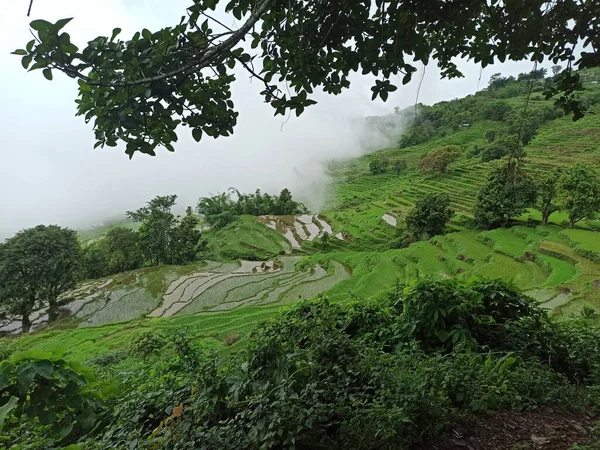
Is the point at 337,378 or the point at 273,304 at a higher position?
the point at 337,378

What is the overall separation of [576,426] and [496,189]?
28.6 meters

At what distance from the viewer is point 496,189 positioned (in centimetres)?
2662

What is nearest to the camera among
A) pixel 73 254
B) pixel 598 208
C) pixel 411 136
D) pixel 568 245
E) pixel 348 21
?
pixel 348 21

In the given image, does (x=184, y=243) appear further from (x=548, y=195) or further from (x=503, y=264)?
(x=548, y=195)

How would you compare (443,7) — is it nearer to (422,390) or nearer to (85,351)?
(422,390)

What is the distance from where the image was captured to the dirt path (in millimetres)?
1919

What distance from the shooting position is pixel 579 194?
869 inches

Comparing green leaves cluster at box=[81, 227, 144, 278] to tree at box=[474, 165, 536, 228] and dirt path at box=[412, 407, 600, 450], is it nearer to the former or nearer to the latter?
tree at box=[474, 165, 536, 228]

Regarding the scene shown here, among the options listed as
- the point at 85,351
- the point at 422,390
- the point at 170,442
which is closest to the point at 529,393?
the point at 422,390

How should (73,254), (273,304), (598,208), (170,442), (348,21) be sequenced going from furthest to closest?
(73,254)
(598,208)
(273,304)
(348,21)
(170,442)

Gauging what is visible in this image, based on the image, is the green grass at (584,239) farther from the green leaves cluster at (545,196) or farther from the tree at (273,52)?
the tree at (273,52)

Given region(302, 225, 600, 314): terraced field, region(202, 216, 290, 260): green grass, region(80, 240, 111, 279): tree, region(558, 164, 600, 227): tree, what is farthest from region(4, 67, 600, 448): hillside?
region(80, 240, 111, 279): tree

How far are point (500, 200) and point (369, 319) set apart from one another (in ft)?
89.0

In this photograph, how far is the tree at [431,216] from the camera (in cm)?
3033
